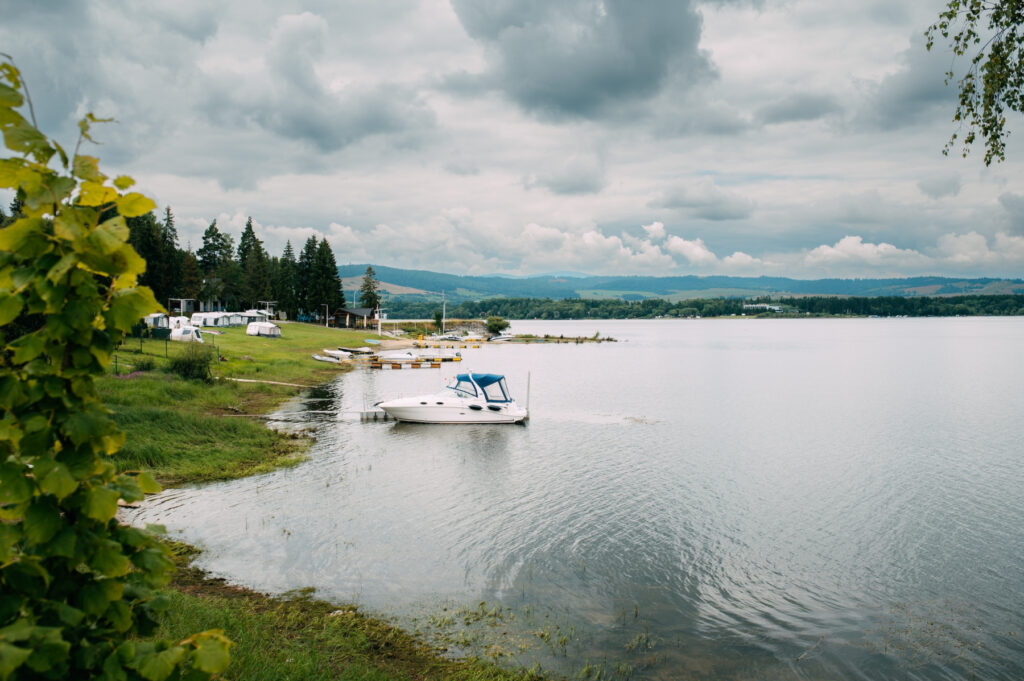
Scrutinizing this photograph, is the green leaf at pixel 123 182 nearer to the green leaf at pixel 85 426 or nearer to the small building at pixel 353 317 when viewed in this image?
the green leaf at pixel 85 426

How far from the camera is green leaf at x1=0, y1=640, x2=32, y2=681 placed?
2.95m

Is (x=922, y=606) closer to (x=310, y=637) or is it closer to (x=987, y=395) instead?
(x=310, y=637)

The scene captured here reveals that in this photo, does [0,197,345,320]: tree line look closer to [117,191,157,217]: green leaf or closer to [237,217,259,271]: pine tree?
[237,217,259,271]: pine tree

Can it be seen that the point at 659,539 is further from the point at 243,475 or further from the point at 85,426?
the point at 85,426

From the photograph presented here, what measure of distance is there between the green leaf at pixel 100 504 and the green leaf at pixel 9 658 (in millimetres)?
741

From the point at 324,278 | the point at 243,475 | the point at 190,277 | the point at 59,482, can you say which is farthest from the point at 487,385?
the point at 324,278

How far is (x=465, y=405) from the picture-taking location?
41344 mm

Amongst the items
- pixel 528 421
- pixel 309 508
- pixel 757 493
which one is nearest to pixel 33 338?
pixel 309 508

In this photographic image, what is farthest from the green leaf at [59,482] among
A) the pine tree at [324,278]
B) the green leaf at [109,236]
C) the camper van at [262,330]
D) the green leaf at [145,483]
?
the pine tree at [324,278]

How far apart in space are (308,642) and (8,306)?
988 cm

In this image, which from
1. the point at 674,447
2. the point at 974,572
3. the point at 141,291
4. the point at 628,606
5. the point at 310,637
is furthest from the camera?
the point at 674,447

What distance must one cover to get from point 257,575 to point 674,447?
984 inches

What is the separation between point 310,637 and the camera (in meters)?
11.7

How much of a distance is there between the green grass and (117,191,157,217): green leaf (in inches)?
309
